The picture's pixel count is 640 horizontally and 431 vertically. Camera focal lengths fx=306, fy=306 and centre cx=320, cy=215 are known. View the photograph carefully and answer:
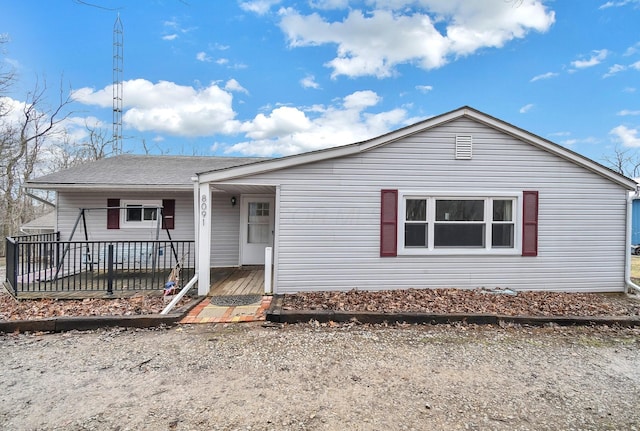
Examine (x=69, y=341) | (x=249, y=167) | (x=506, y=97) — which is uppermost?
(x=506, y=97)

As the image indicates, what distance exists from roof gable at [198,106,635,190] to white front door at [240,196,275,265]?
2890 mm

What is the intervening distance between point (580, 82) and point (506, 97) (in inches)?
122

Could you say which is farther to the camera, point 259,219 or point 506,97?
point 506,97

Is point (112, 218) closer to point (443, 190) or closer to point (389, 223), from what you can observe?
point (389, 223)

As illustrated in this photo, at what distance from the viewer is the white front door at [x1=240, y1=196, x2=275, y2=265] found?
8820mm

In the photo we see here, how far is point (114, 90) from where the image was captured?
1584 centimetres

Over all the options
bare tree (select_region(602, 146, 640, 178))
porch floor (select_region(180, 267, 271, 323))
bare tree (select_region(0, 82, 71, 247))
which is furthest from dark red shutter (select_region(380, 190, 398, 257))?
bare tree (select_region(602, 146, 640, 178))

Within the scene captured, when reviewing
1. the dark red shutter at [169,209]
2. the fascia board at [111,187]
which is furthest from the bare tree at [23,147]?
the dark red shutter at [169,209]

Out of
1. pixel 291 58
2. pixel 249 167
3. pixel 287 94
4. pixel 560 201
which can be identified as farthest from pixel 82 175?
pixel 560 201

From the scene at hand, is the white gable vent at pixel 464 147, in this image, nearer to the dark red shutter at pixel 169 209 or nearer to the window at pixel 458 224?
the window at pixel 458 224

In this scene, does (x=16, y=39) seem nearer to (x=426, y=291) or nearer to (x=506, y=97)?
(x=426, y=291)

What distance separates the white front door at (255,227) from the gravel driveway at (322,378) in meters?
4.43

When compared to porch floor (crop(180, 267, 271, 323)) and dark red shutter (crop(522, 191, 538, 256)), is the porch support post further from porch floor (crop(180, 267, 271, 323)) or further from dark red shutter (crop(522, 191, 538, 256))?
dark red shutter (crop(522, 191, 538, 256))

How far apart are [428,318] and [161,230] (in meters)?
7.46
